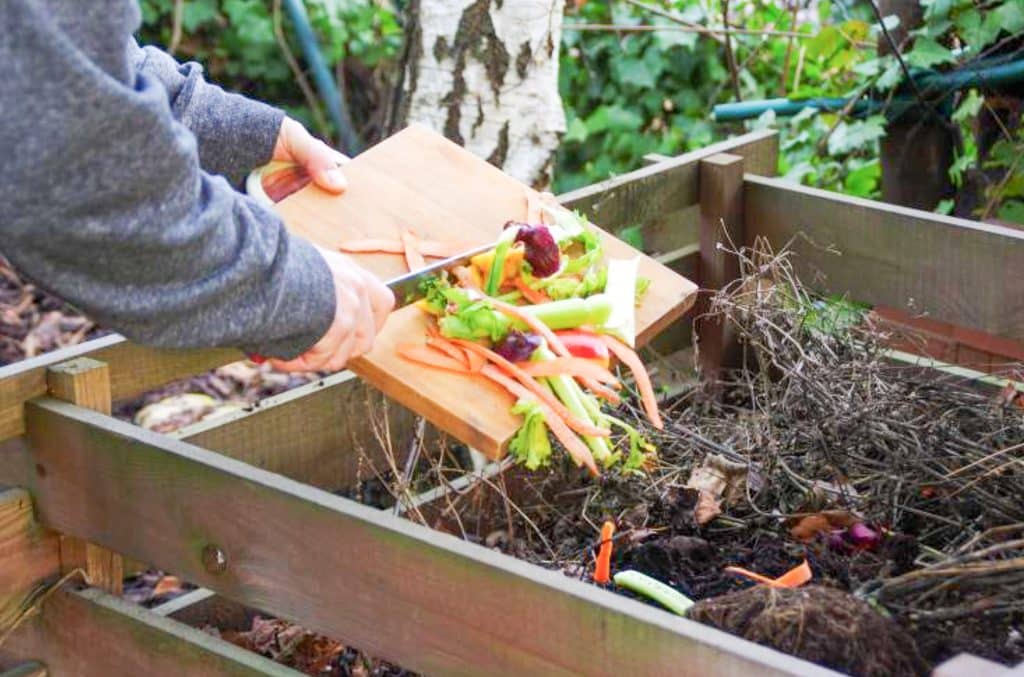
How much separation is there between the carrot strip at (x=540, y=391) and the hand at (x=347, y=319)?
0.21m

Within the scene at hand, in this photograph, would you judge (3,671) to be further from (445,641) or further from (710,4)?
(710,4)

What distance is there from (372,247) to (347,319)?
520 mm

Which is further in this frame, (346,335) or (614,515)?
(614,515)

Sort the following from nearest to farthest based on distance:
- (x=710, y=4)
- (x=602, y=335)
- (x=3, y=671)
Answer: (x=602, y=335), (x=3, y=671), (x=710, y=4)

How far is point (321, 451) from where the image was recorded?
2.98 m

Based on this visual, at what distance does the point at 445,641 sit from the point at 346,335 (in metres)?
0.43

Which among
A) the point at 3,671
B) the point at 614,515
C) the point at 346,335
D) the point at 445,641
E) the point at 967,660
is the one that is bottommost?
the point at 3,671

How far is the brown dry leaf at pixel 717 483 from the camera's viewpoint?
9.06ft

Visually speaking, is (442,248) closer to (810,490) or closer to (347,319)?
(347,319)

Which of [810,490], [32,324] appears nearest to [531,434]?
[810,490]

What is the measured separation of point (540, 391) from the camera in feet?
7.68

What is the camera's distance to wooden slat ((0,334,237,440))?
2.44 m

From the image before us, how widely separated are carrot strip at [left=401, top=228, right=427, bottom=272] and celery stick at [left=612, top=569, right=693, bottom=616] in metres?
0.60

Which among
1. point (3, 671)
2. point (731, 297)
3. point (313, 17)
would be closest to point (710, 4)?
point (313, 17)
